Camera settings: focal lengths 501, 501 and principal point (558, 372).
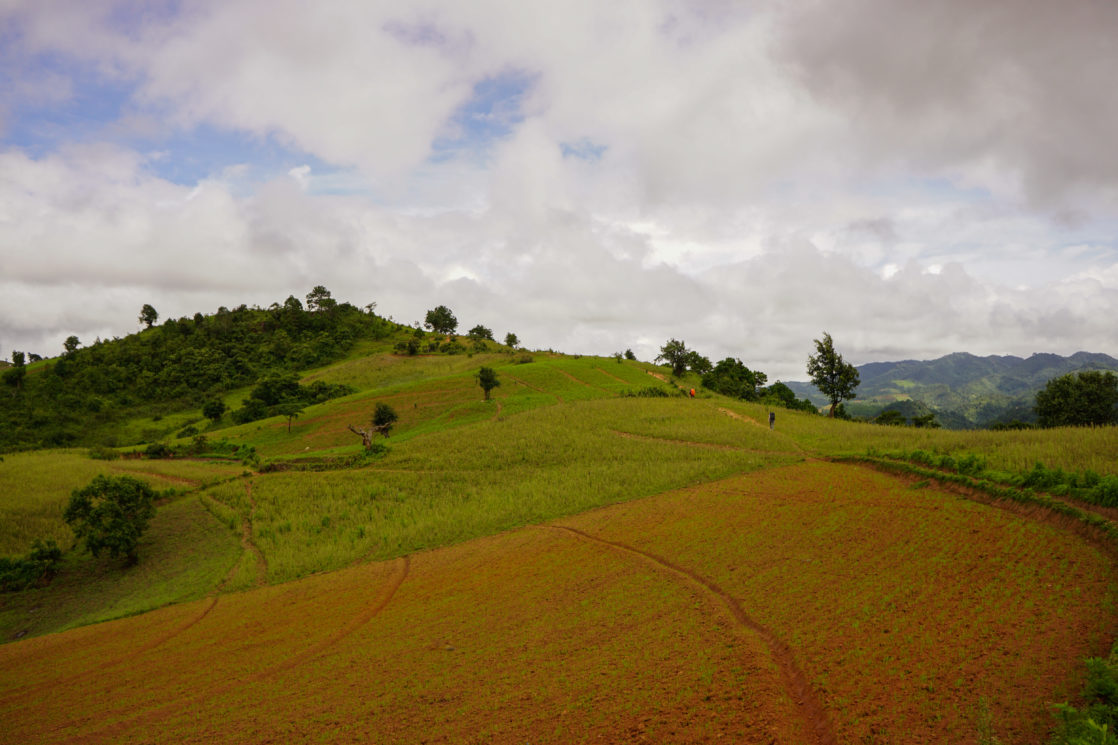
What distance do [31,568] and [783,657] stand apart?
23106mm

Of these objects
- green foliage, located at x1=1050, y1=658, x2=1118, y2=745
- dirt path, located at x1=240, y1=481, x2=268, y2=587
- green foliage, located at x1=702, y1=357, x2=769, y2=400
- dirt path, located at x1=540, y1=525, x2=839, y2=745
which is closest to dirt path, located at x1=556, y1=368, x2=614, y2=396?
green foliage, located at x1=702, y1=357, x2=769, y2=400

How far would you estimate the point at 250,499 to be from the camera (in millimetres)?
24000

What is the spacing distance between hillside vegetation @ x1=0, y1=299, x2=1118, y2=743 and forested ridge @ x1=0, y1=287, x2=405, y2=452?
5015 centimetres

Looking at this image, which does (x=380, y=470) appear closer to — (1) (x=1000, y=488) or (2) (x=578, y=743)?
(2) (x=578, y=743)

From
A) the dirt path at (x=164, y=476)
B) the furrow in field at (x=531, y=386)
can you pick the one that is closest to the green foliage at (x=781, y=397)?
the furrow in field at (x=531, y=386)

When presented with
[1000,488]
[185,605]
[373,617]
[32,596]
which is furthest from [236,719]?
[1000,488]

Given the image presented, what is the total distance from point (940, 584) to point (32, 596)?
25272mm

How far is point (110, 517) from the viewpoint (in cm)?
1803

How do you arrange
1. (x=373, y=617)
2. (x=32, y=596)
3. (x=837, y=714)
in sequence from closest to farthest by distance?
(x=837, y=714) < (x=373, y=617) < (x=32, y=596)

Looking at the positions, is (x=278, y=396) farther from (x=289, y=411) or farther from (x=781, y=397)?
(x=781, y=397)

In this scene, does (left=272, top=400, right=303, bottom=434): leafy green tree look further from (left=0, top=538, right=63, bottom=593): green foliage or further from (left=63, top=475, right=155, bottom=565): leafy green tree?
(left=0, top=538, right=63, bottom=593): green foliage

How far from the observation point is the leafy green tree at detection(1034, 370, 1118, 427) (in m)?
37.7

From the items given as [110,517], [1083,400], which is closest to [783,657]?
[110,517]

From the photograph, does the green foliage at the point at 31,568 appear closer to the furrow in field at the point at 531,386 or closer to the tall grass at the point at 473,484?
the tall grass at the point at 473,484
